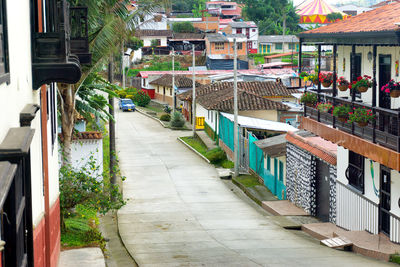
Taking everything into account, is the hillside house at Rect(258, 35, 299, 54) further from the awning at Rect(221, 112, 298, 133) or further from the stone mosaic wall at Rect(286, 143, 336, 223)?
the stone mosaic wall at Rect(286, 143, 336, 223)

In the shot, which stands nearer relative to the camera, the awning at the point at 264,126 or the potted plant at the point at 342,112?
the potted plant at the point at 342,112

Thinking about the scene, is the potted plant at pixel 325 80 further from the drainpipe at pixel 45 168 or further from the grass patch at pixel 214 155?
the grass patch at pixel 214 155

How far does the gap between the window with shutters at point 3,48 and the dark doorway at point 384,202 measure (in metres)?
12.1

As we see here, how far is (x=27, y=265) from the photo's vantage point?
341 inches

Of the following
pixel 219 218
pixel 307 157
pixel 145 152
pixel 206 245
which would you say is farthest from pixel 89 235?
pixel 145 152

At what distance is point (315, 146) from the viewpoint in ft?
74.2

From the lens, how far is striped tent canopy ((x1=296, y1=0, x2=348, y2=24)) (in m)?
139

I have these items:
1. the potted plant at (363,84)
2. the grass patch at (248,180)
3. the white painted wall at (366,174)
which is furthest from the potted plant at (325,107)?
the grass patch at (248,180)

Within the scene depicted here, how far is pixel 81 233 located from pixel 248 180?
14224 mm

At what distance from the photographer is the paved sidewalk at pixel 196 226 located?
56.4 feet

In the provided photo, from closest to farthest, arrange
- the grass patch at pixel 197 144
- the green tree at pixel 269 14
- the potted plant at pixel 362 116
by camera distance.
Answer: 1. the potted plant at pixel 362 116
2. the grass patch at pixel 197 144
3. the green tree at pixel 269 14

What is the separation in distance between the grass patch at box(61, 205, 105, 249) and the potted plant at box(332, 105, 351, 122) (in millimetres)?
6847

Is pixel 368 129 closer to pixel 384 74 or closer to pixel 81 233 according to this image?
Result: pixel 384 74

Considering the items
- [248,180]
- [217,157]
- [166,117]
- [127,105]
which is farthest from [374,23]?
[127,105]
